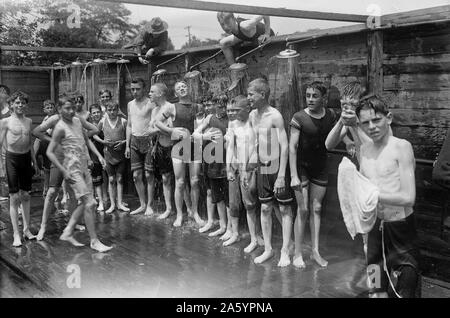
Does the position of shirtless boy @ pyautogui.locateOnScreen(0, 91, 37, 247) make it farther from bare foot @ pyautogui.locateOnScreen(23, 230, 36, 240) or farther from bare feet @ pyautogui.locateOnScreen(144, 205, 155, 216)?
bare feet @ pyautogui.locateOnScreen(144, 205, 155, 216)

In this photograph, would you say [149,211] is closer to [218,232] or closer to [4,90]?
[218,232]

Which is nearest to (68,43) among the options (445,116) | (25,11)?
(25,11)

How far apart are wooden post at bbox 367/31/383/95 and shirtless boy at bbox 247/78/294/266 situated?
1110 mm

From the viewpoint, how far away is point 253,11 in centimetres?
431

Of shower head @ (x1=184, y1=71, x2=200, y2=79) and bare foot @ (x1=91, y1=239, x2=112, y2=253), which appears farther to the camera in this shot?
shower head @ (x1=184, y1=71, x2=200, y2=79)

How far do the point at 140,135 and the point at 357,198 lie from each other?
4567 mm

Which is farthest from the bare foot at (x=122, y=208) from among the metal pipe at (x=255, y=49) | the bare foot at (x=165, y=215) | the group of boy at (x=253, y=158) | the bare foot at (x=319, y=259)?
the bare foot at (x=319, y=259)

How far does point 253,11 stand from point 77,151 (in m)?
2.84

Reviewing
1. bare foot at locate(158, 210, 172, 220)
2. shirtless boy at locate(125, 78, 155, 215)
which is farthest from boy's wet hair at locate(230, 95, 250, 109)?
bare foot at locate(158, 210, 172, 220)

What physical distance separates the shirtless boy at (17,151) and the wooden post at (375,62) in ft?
14.2

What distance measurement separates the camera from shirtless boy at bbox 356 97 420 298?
139 inches

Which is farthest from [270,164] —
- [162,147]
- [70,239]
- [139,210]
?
[139,210]

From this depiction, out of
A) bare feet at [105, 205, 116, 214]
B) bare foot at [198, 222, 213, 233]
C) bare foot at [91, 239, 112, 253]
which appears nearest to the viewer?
bare foot at [91, 239, 112, 253]
